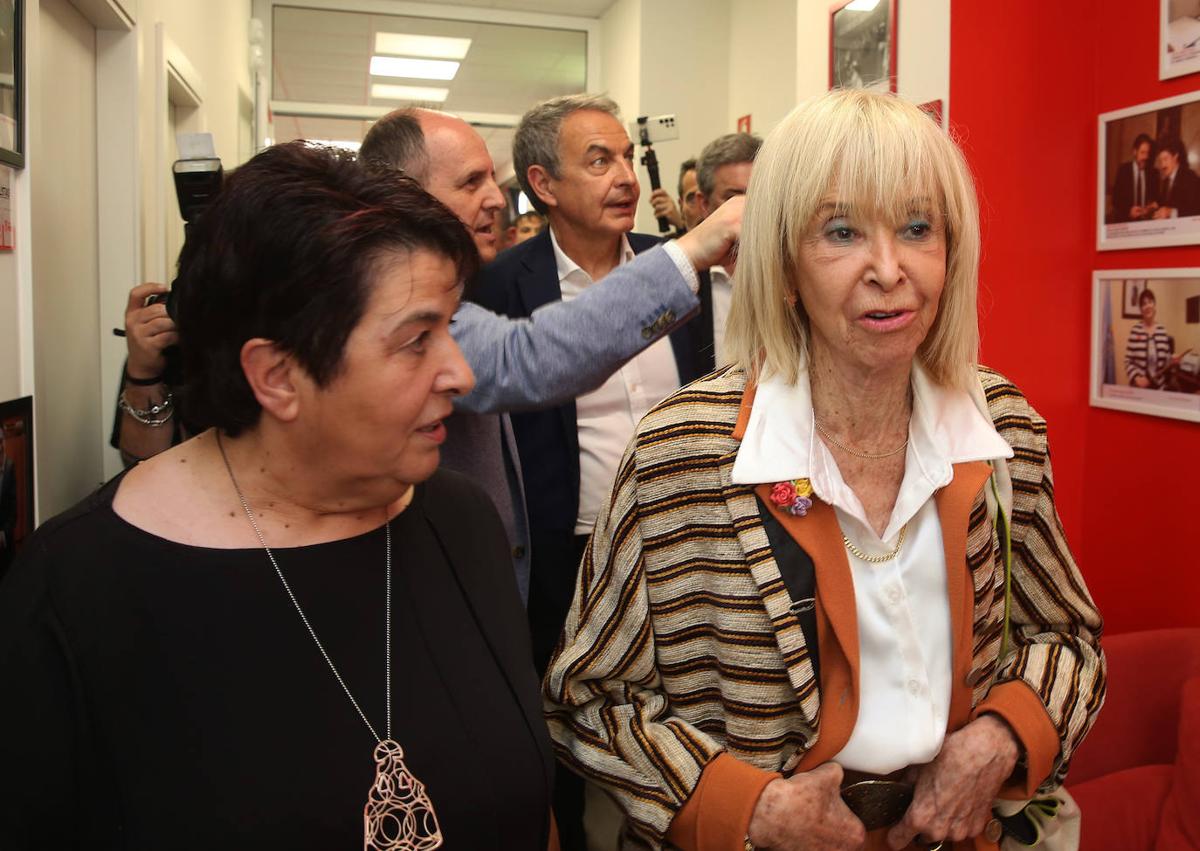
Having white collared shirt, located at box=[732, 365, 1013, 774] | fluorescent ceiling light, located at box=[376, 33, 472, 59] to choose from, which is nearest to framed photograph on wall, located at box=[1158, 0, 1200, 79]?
white collared shirt, located at box=[732, 365, 1013, 774]

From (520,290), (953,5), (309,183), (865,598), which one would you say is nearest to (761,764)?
(865,598)

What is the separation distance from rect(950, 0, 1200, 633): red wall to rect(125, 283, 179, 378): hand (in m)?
2.16

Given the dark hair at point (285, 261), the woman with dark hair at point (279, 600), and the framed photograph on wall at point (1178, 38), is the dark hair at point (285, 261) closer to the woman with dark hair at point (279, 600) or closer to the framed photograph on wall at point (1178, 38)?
the woman with dark hair at point (279, 600)

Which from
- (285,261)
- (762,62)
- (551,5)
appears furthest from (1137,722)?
(551,5)

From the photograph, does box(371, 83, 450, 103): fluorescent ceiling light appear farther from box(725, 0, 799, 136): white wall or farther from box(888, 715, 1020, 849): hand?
box(888, 715, 1020, 849): hand

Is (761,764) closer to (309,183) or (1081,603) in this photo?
(1081,603)

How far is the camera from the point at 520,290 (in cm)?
240

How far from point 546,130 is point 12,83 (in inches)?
50.2

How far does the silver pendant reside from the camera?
105cm

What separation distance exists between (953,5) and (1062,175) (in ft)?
2.04

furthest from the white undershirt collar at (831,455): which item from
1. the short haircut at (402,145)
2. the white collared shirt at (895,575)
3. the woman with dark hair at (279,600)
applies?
the short haircut at (402,145)

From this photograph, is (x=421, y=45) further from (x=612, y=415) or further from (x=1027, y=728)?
(x=1027, y=728)

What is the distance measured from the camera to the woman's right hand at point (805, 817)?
1.25m

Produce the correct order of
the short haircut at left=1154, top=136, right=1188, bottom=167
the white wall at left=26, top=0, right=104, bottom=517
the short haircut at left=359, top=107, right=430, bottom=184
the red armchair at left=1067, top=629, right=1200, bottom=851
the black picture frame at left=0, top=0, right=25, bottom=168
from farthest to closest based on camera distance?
the short haircut at left=1154, top=136, right=1188, bottom=167
the white wall at left=26, top=0, right=104, bottom=517
the red armchair at left=1067, top=629, right=1200, bottom=851
the short haircut at left=359, top=107, right=430, bottom=184
the black picture frame at left=0, top=0, right=25, bottom=168
